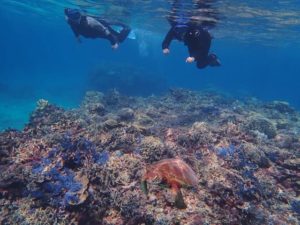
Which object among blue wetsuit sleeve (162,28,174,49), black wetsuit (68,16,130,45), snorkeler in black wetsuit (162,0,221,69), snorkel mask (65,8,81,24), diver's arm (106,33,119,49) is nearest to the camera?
snorkeler in black wetsuit (162,0,221,69)

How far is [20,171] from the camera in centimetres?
560

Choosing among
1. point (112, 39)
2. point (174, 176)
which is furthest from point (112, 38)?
point (174, 176)

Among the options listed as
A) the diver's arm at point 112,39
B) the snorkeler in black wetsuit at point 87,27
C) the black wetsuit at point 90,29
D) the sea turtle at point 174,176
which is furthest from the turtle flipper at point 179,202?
the black wetsuit at point 90,29

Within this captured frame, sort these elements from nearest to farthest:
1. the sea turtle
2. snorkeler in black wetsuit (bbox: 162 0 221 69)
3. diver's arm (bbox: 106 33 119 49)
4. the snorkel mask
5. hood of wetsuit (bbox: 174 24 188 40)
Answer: the sea turtle < snorkeler in black wetsuit (bbox: 162 0 221 69) < hood of wetsuit (bbox: 174 24 188 40) < the snorkel mask < diver's arm (bbox: 106 33 119 49)

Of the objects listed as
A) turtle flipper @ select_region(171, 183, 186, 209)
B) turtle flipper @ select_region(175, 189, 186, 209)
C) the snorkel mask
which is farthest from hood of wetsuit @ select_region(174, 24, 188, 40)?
turtle flipper @ select_region(175, 189, 186, 209)

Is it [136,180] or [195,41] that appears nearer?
[136,180]

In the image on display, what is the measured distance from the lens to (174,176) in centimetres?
540

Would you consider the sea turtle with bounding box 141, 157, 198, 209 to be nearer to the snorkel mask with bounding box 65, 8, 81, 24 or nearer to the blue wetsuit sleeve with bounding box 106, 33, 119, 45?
the blue wetsuit sleeve with bounding box 106, 33, 119, 45

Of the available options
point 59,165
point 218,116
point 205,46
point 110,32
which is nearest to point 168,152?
point 59,165

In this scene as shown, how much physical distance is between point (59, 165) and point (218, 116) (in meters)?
13.1

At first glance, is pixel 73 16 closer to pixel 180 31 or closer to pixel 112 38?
pixel 112 38

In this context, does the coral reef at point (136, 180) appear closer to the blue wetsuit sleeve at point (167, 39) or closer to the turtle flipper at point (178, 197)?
the turtle flipper at point (178, 197)

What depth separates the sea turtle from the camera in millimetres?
5299

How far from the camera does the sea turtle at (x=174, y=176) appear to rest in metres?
5.30
